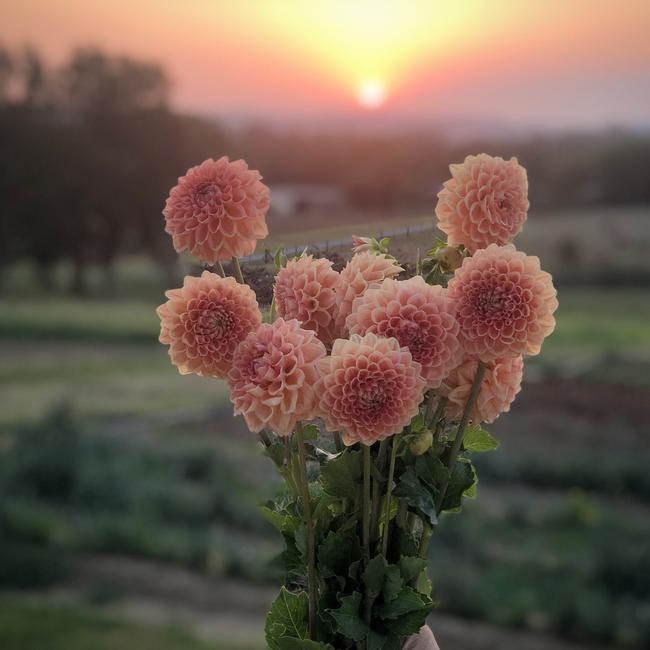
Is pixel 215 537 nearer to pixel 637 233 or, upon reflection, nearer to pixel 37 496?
pixel 37 496

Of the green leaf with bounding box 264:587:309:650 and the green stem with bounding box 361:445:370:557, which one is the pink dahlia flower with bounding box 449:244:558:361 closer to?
the green stem with bounding box 361:445:370:557

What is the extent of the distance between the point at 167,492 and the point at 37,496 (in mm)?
409

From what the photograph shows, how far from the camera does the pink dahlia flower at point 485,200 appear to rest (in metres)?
0.56

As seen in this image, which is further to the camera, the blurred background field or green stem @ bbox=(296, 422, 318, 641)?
the blurred background field

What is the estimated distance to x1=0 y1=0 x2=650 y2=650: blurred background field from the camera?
2.49 metres

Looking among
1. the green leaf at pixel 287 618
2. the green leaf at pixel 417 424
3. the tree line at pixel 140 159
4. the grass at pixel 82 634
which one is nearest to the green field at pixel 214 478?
the grass at pixel 82 634

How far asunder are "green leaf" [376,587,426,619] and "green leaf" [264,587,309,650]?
0.07 m

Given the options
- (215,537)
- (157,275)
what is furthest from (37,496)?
(157,275)

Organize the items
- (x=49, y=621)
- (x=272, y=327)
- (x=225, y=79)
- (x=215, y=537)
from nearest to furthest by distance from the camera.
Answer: (x=272, y=327)
(x=49, y=621)
(x=215, y=537)
(x=225, y=79)

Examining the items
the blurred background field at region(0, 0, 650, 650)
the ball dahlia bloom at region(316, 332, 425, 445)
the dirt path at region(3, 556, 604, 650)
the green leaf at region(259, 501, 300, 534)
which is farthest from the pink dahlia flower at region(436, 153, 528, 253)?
the blurred background field at region(0, 0, 650, 650)

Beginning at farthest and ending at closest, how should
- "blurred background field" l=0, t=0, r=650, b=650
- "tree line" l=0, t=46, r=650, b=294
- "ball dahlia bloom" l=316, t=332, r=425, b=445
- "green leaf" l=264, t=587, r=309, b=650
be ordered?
"tree line" l=0, t=46, r=650, b=294
"blurred background field" l=0, t=0, r=650, b=650
"green leaf" l=264, t=587, r=309, b=650
"ball dahlia bloom" l=316, t=332, r=425, b=445

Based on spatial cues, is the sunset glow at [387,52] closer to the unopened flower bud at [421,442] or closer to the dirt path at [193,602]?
the dirt path at [193,602]

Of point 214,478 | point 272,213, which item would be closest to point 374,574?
point 272,213

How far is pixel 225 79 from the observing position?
10.7 ft
